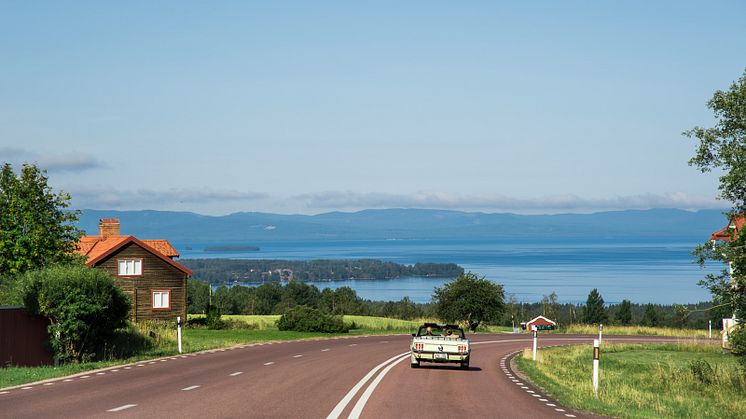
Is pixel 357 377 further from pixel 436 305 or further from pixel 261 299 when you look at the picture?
pixel 261 299

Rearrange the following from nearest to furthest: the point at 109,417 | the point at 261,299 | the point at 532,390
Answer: the point at 109,417 < the point at 532,390 < the point at 261,299

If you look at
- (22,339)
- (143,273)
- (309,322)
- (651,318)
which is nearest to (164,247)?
(143,273)

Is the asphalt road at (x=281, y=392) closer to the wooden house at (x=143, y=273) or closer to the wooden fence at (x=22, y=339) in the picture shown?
the wooden fence at (x=22, y=339)

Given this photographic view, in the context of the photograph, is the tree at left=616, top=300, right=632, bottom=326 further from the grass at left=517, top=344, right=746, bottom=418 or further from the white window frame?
the grass at left=517, top=344, right=746, bottom=418

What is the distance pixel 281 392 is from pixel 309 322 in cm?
4345

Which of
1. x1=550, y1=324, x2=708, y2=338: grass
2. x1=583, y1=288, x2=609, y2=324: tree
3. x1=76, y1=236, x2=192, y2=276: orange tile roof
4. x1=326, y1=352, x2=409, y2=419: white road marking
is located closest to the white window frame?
x1=76, y1=236, x2=192, y2=276: orange tile roof

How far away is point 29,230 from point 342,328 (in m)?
29.0

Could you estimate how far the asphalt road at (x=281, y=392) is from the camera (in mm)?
14750

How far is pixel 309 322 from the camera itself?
61188mm

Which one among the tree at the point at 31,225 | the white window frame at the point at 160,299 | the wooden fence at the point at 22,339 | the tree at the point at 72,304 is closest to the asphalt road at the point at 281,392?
the tree at the point at 72,304

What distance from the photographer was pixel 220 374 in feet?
74.7

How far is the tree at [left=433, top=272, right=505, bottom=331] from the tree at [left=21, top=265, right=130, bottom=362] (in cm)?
4585

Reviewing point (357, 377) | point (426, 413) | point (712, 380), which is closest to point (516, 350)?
point (712, 380)

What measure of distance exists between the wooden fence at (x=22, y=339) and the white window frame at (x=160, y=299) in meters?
39.6
